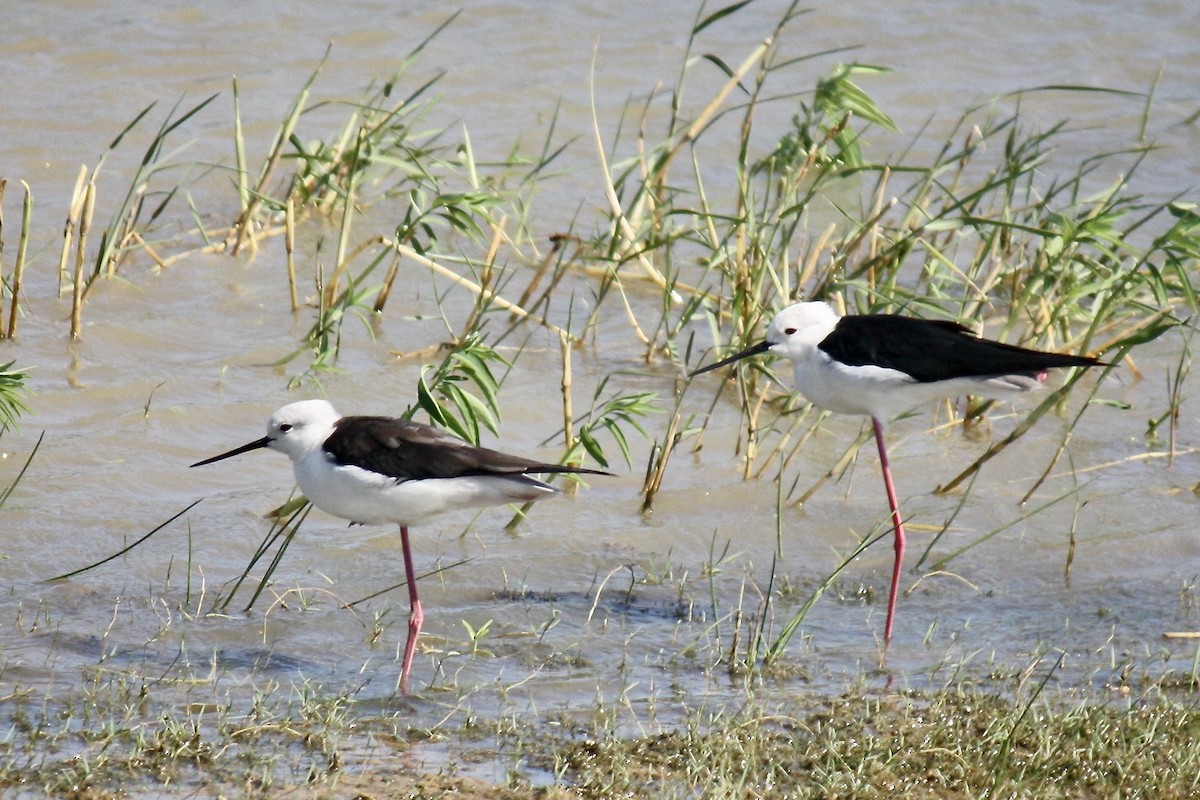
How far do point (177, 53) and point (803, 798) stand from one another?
342 inches

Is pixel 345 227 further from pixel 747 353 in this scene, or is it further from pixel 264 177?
pixel 747 353

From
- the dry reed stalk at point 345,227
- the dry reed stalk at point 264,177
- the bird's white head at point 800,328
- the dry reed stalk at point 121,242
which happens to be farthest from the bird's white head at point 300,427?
the dry reed stalk at point 121,242

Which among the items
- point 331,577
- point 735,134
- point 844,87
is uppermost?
point 844,87

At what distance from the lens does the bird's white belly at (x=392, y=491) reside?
452 cm

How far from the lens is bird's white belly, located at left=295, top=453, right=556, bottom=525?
178 inches

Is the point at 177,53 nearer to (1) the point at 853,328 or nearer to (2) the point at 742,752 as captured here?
(1) the point at 853,328

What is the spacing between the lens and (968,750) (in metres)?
3.85

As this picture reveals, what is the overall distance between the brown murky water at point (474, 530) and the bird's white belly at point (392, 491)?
0.40 meters

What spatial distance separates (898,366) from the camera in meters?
5.12

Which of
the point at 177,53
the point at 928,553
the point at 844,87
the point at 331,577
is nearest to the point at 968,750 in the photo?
the point at 928,553

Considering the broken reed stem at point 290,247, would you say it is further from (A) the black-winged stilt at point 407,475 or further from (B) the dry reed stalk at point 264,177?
(A) the black-winged stilt at point 407,475

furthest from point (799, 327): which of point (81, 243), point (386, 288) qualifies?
point (81, 243)

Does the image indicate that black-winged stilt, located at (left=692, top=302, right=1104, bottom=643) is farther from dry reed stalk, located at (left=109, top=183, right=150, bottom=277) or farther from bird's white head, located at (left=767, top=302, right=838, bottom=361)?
dry reed stalk, located at (left=109, top=183, right=150, bottom=277)

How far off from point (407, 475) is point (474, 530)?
123cm
